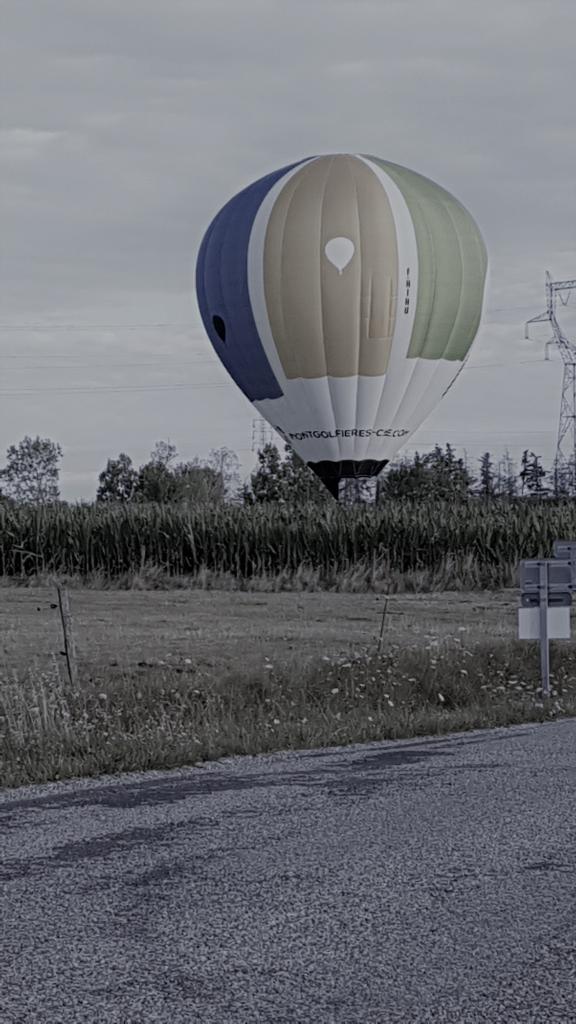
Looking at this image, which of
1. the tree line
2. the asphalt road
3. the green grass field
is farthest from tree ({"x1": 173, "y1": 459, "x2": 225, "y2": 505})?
A: the asphalt road

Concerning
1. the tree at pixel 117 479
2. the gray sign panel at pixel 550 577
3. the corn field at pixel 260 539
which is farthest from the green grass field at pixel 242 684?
the tree at pixel 117 479

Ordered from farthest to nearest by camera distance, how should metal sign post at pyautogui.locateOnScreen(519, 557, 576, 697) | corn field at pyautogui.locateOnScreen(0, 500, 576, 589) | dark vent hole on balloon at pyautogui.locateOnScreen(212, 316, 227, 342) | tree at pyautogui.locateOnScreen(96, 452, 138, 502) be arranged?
tree at pyautogui.locateOnScreen(96, 452, 138, 502) < corn field at pyautogui.locateOnScreen(0, 500, 576, 589) < dark vent hole on balloon at pyautogui.locateOnScreen(212, 316, 227, 342) < metal sign post at pyautogui.locateOnScreen(519, 557, 576, 697)

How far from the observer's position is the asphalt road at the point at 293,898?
4734 mm

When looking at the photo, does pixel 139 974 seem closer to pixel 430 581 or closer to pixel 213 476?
pixel 430 581

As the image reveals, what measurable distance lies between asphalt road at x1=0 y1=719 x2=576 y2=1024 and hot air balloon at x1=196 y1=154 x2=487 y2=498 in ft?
71.8

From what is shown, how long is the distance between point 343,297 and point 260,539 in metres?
7.35

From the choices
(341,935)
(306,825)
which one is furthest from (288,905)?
(306,825)

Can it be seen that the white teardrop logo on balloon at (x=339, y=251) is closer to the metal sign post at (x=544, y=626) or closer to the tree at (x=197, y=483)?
the metal sign post at (x=544, y=626)

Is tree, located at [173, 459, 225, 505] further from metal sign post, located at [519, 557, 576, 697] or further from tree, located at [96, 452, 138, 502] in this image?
metal sign post, located at [519, 557, 576, 697]

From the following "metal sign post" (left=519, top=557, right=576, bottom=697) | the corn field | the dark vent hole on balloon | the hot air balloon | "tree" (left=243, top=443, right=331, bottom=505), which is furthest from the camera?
"tree" (left=243, top=443, right=331, bottom=505)

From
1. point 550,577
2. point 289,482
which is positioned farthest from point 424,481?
point 550,577

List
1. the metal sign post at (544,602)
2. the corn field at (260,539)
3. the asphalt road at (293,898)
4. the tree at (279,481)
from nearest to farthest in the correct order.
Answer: the asphalt road at (293,898)
the metal sign post at (544,602)
the corn field at (260,539)
the tree at (279,481)

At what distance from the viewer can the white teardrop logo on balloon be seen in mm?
30469

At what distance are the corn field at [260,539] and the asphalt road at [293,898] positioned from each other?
83.8 feet
